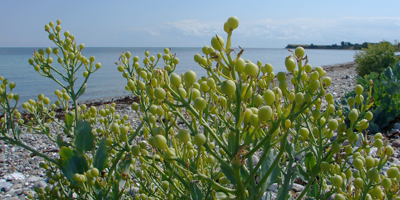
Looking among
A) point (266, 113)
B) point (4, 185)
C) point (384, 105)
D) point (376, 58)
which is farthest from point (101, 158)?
point (376, 58)

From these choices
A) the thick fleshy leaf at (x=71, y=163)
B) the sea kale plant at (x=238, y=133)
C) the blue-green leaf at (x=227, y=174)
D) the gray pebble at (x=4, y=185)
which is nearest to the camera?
the sea kale plant at (x=238, y=133)

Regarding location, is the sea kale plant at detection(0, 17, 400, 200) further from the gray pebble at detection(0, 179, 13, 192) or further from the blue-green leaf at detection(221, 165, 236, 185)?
the gray pebble at detection(0, 179, 13, 192)

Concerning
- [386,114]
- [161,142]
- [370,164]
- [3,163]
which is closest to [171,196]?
[161,142]

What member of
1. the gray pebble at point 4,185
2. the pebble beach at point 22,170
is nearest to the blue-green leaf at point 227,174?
the pebble beach at point 22,170

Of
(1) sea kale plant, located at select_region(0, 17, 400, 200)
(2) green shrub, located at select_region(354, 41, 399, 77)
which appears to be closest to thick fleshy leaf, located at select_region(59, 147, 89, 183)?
(1) sea kale plant, located at select_region(0, 17, 400, 200)

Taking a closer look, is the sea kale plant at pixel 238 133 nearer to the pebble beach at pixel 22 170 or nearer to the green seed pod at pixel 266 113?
the green seed pod at pixel 266 113

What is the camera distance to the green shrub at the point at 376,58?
12.3m

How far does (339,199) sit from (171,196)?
0.82m

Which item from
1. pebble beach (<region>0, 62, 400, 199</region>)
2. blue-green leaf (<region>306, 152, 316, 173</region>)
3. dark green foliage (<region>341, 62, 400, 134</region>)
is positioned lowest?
pebble beach (<region>0, 62, 400, 199</region>)

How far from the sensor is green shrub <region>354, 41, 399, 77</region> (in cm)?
1234

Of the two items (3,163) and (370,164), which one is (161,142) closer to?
(370,164)

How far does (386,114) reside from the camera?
475 cm

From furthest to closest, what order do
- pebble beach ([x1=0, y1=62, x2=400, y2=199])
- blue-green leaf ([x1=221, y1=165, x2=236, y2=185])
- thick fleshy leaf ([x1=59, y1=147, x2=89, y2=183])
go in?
pebble beach ([x1=0, y1=62, x2=400, y2=199]), thick fleshy leaf ([x1=59, y1=147, x2=89, y2=183]), blue-green leaf ([x1=221, y1=165, x2=236, y2=185])

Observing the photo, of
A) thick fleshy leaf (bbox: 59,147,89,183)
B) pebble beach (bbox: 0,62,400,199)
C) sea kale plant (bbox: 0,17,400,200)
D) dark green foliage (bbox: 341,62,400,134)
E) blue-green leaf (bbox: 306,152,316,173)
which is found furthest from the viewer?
dark green foliage (bbox: 341,62,400,134)
